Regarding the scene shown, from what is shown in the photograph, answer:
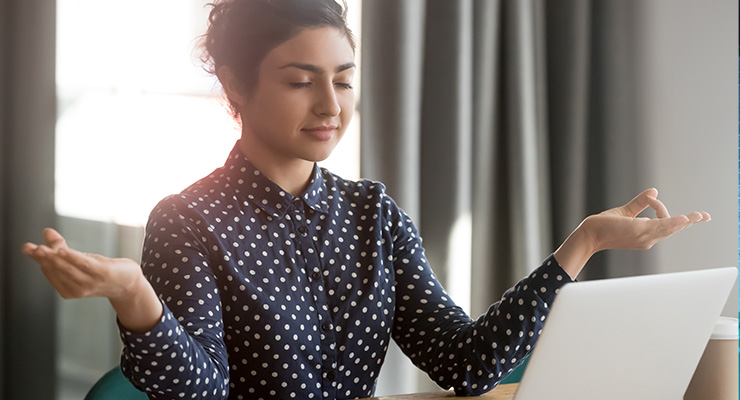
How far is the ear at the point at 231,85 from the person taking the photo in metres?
1.19

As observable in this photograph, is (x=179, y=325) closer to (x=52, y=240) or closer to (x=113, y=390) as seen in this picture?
(x=52, y=240)

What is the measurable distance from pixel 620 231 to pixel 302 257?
0.48 meters

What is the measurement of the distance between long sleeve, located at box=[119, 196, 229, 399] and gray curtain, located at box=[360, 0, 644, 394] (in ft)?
3.01

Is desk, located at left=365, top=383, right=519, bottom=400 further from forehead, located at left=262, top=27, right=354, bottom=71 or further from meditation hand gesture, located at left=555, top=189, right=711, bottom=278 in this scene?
forehead, located at left=262, top=27, right=354, bottom=71

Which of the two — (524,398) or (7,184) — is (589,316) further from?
(7,184)

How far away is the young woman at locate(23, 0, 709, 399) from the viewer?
1039 mm

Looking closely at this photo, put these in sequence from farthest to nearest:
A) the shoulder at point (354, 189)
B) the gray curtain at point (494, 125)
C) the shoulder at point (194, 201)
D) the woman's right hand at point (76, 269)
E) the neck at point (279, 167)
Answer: the gray curtain at point (494, 125)
the shoulder at point (354, 189)
the neck at point (279, 167)
the shoulder at point (194, 201)
the woman's right hand at point (76, 269)

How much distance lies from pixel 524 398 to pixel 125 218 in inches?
45.0

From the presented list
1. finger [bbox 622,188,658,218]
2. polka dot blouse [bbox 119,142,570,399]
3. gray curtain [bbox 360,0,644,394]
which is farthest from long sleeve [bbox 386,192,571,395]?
gray curtain [bbox 360,0,644,394]

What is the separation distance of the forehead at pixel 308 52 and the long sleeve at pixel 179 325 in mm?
264

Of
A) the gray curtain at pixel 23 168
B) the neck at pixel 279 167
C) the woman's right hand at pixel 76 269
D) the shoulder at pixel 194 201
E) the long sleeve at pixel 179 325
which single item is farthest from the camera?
the gray curtain at pixel 23 168

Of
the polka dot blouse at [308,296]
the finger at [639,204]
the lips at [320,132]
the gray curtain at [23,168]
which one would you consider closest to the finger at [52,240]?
the polka dot blouse at [308,296]

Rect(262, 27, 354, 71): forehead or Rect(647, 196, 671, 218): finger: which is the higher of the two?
Rect(262, 27, 354, 71): forehead

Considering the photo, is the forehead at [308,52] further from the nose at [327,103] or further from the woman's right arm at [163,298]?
the woman's right arm at [163,298]
